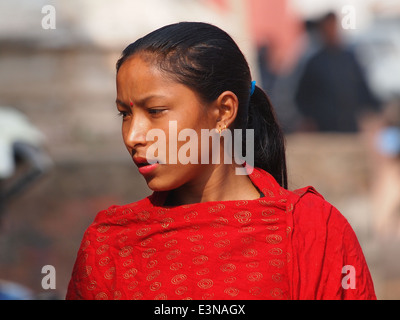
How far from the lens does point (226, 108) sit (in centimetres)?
241

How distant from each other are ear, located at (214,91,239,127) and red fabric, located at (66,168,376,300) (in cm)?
19

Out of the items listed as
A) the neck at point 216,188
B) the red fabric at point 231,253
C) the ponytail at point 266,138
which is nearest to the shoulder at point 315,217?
the red fabric at point 231,253

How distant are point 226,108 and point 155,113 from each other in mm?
251

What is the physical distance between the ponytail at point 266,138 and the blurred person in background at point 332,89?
5462 millimetres

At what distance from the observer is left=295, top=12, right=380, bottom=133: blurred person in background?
805 centimetres

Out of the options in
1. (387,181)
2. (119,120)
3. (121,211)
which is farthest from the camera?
(387,181)

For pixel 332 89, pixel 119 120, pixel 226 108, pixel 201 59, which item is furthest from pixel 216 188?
pixel 332 89

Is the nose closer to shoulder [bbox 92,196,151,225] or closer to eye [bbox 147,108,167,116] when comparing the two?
eye [bbox 147,108,167,116]

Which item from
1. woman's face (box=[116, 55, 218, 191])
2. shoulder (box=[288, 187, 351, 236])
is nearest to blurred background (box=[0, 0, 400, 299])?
woman's face (box=[116, 55, 218, 191])

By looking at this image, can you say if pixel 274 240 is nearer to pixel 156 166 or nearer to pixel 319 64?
pixel 156 166

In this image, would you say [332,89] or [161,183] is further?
[332,89]

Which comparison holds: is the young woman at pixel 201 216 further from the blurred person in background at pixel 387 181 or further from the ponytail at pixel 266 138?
the blurred person in background at pixel 387 181

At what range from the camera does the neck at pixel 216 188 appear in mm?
2424

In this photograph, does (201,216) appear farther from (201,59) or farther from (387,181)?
(387,181)
